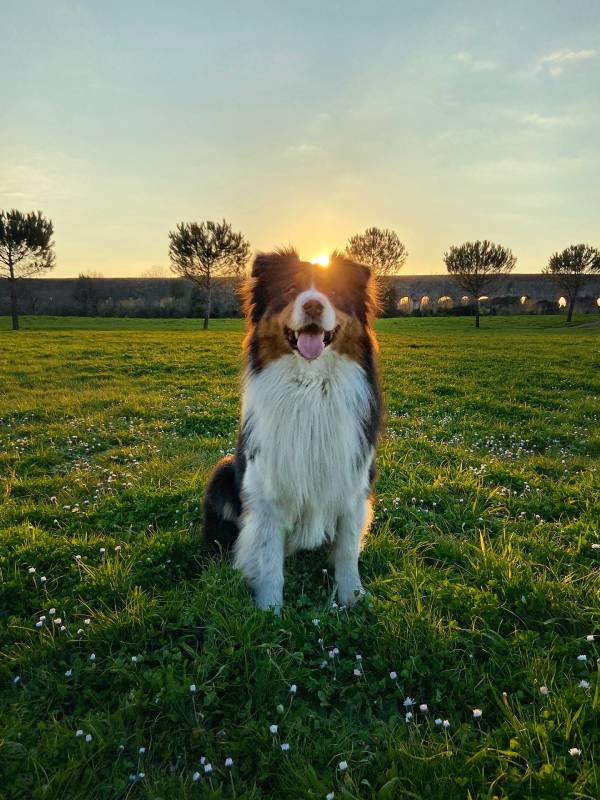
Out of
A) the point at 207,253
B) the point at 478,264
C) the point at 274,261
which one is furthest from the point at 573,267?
the point at 274,261

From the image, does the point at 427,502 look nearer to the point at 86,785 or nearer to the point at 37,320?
the point at 86,785

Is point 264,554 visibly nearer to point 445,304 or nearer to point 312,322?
point 312,322

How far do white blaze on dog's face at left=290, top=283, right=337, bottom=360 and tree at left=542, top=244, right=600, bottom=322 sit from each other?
161ft

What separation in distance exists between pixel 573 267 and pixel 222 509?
5179 centimetres

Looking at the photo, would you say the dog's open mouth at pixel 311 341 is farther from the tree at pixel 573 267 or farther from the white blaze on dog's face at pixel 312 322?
the tree at pixel 573 267

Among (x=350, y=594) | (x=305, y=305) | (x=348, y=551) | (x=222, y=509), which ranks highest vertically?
(x=305, y=305)

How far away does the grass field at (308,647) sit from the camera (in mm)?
2115

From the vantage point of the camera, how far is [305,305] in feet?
10.3

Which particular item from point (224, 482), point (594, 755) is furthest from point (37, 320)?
point (594, 755)

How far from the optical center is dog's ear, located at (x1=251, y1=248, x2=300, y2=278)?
362 cm

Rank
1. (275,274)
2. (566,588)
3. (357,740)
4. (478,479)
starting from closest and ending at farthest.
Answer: (357,740) → (566,588) → (275,274) → (478,479)

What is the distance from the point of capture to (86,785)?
6.79 feet

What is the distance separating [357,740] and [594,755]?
3.27 feet

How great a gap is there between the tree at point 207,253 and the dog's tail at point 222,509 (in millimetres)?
38919
